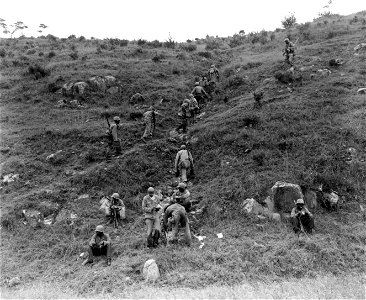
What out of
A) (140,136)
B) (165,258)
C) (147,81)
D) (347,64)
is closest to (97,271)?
(165,258)

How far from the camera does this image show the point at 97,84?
2192 cm

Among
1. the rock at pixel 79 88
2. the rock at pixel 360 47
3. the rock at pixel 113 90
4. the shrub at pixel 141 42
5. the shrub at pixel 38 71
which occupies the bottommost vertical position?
the rock at pixel 113 90

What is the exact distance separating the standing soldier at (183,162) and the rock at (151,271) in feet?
16.2

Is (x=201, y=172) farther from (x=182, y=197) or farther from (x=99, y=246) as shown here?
(x=99, y=246)

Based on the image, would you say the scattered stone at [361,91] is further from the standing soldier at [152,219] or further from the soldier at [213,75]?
the standing soldier at [152,219]

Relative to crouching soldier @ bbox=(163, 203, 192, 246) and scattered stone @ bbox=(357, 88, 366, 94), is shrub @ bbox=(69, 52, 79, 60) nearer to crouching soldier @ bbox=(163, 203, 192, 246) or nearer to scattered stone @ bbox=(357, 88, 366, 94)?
scattered stone @ bbox=(357, 88, 366, 94)

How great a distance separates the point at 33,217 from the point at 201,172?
6214 mm

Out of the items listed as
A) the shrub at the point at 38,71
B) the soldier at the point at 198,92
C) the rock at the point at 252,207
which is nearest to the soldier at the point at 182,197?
the rock at the point at 252,207

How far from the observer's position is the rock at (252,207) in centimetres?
1038

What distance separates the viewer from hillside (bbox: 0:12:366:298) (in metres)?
7.80

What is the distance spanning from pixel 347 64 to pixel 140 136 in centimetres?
1392

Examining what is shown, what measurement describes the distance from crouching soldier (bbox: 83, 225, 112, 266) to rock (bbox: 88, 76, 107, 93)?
14455mm

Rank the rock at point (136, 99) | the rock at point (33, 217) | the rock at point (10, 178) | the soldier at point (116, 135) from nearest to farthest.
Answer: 1. the rock at point (33, 217)
2. the rock at point (10, 178)
3. the soldier at point (116, 135)
4. the rock at point (136, 99)

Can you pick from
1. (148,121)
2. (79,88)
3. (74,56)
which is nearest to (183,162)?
(148,121)
